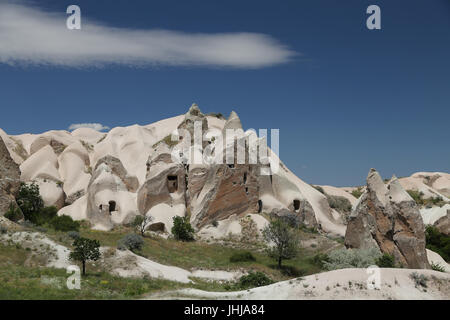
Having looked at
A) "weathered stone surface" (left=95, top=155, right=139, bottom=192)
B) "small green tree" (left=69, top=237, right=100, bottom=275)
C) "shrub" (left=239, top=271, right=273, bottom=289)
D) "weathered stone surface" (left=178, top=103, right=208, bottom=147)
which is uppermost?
"weathered stone surface" (left=178, top=103, right=208, bottom=147)

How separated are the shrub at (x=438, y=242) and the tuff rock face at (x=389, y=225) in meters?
11.4

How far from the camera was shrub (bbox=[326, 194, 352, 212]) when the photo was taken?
5967 centimetres

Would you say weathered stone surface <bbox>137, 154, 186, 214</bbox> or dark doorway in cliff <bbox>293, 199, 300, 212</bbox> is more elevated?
weathered stone surface <bbox>137, 154, 186, 214</bbox>

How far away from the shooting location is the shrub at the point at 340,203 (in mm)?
59675

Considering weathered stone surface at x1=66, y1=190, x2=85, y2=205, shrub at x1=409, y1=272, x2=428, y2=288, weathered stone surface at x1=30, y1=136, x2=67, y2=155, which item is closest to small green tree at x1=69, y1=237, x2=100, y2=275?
shrub at x1=409, y1=272, x2=428, y2=288

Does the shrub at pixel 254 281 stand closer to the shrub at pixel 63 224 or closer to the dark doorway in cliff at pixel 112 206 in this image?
the shrub at pixel 63 224

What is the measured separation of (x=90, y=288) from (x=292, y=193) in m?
31.1

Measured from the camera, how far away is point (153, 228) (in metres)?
43.3

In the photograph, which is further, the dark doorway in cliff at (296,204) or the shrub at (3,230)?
the dark doorway in cliff at (296,204)

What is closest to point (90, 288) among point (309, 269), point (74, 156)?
point (309, 269)

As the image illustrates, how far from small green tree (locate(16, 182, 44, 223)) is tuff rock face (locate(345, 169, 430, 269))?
2535 cm

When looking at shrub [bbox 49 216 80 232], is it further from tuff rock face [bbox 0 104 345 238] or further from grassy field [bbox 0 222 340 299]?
tuff rock face [bbox 0 104 345 238]

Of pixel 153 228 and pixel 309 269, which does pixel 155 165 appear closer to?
pixel 153 228

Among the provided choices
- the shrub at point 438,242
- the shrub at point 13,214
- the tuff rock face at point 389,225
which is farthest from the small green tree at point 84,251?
the shrub at point 438,242
